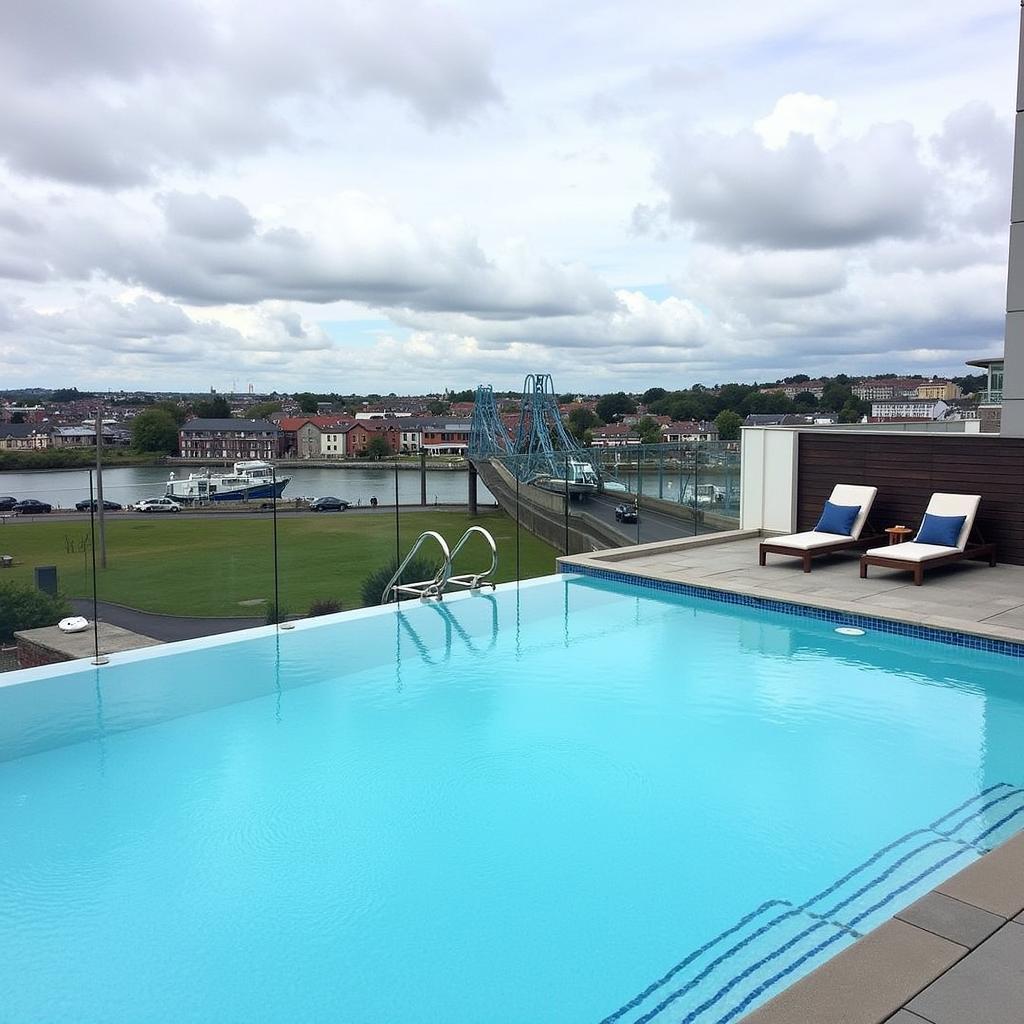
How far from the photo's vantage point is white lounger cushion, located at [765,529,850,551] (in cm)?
876

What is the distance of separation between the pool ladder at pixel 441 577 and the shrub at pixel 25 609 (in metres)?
2.94

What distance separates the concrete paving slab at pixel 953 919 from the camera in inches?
103

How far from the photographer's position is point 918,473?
30.2 feet

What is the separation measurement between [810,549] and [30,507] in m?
6.99

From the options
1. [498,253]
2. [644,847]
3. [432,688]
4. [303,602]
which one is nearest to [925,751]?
[644,847]

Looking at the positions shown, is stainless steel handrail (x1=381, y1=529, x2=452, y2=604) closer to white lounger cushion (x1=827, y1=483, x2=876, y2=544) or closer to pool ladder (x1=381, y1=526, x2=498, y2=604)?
pool ladder (x1=381, y1=526, x2=498, y2=604)

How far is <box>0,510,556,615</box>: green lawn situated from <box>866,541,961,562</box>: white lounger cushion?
11.0ft

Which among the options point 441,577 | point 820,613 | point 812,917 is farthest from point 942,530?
point 812,917

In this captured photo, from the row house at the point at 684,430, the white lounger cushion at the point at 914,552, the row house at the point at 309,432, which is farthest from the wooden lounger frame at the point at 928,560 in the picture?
the row house at the point at 684,430

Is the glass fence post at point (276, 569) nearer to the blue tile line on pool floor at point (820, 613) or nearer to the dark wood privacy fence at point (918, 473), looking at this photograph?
the blue tile line on pool floor at point (820, 613)

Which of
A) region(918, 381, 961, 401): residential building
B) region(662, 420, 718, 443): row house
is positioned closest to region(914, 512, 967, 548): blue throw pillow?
region(662, 420, 718, 443): row house

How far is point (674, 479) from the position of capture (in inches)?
480

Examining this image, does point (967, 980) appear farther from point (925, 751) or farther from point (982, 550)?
point (982, 550)

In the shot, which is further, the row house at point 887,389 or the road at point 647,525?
the row house at point 887,389
